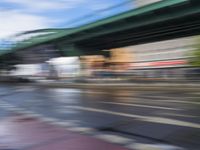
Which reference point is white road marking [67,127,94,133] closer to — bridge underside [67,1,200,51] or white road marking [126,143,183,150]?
white road marking [126,143,183,150]

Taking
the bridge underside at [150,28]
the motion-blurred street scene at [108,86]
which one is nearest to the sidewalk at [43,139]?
the motion-blurred street scene at [108,86]

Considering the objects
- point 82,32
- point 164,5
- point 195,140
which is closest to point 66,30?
point 82,32

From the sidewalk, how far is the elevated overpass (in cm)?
2511

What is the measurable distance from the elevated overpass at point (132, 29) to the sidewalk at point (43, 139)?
25107mm

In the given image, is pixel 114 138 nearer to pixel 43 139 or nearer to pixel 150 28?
pixel 43 139

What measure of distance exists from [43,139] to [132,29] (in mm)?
34686

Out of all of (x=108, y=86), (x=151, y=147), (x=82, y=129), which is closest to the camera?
(x=151, y=147)

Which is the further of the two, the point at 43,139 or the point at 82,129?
the point at 82,129

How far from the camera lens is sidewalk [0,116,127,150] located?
21.8 feet

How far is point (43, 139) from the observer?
746 cm

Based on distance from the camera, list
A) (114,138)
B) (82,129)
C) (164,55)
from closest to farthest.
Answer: (114,138)
(82,129)
(164,55)

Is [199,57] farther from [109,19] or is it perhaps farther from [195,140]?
[195,140]

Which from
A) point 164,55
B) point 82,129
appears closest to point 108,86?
point 82,129

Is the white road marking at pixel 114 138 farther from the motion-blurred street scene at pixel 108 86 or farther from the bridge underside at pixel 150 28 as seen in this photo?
the bridge underside at pixel 150 28
